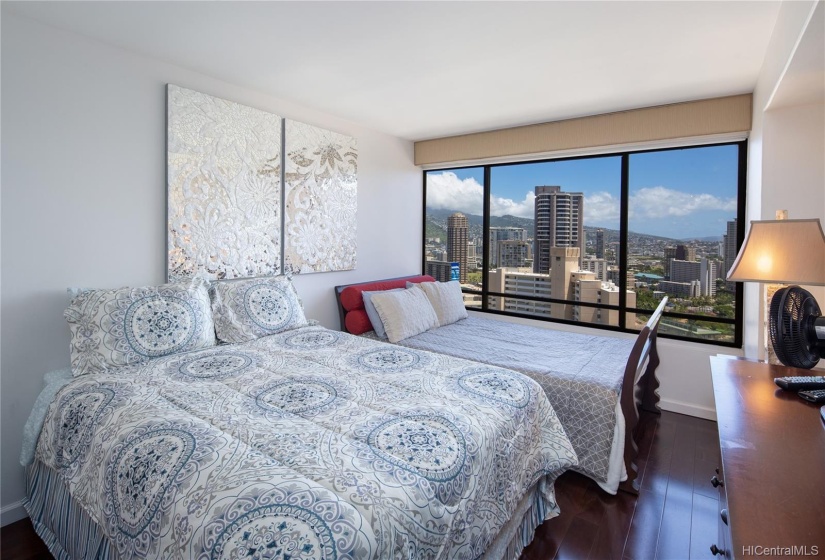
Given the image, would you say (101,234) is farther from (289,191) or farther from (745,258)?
(745,258)

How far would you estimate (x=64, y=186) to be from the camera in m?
2.20

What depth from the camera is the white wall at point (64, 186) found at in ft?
6.72

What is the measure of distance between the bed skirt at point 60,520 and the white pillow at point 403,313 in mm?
2031

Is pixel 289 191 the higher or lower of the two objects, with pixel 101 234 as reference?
higher

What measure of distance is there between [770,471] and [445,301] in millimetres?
2938

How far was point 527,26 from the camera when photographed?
6.84ft

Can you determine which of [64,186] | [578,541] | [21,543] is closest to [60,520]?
[21,543]

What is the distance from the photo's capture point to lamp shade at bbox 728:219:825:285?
1.65 m

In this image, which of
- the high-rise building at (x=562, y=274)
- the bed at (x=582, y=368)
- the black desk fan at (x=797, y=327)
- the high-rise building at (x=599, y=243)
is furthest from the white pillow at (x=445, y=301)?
the black desk fan at (x=797, y=327)

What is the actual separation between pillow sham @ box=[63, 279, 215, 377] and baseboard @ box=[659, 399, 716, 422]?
350cm

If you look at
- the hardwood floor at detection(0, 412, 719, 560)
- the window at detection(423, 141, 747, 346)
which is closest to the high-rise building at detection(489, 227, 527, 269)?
the window at detection(423, 141, 747, 346)

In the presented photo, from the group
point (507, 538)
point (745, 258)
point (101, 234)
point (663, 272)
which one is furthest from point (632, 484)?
point (101, 234)

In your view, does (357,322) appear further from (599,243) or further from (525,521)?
(599,243)

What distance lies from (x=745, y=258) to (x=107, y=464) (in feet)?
8.45
